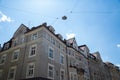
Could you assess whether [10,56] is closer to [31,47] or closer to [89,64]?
[31,47]

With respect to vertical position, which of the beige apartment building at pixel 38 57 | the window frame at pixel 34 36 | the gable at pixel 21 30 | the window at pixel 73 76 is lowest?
the window at pixel 73 76

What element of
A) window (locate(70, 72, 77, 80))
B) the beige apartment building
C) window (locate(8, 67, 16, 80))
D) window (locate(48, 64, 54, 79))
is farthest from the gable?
window (locate(70, 72, 77, 80))

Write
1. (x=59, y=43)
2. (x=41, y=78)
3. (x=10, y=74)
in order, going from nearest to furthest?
1. (x=41, y=78)
2. (x=10, y=74)
3. (x=59, y=43)

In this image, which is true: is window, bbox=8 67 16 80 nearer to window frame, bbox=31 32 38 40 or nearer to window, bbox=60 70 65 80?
window frame, bbox=31 32 38 40

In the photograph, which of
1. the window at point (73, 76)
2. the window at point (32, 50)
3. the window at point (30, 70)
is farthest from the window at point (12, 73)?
the window at point (73, 76)

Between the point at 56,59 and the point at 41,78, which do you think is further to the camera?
the point at 56,59

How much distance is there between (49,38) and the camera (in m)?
22.7

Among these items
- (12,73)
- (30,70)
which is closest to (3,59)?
(12,73)

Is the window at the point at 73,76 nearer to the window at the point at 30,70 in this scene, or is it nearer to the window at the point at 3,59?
the window at the point at 30,70

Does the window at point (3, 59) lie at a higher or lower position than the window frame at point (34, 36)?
lower

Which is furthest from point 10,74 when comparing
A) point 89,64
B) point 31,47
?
point 89,64

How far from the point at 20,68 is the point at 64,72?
9.01 m

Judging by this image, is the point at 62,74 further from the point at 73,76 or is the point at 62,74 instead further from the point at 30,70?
the point at 30,70

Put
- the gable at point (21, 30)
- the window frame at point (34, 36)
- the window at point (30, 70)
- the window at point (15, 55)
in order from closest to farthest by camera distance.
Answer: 1. the window at point (30, 70)
2. the window frame at point (34, 36)
3. the window at point (15, 55)
4. the gable at point (21, 30)
